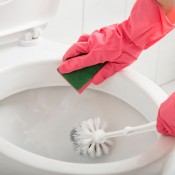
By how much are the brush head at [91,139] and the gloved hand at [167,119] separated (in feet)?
0.59

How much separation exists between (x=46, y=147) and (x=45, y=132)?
0.11ft

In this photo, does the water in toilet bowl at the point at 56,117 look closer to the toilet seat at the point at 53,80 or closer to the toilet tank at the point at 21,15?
the toilet seat at the point at 53,80

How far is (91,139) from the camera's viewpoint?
2.81ft

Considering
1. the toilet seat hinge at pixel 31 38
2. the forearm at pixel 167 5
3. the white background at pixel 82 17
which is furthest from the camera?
the white background at pixel 82 17

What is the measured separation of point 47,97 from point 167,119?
12.8 inches

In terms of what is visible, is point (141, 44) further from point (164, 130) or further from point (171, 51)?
point (171, 51)

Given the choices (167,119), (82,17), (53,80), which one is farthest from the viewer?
(82,17)

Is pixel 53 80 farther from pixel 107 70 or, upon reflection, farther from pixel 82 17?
pixel 82 17

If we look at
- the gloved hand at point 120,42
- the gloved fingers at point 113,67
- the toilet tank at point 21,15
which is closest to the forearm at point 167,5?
the gloved hand at point 120,42

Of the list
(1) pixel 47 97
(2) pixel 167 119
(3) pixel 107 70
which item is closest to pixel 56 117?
(1) pixel 47 97

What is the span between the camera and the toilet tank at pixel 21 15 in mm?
881

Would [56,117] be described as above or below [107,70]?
below

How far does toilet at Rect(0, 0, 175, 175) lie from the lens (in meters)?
0.84

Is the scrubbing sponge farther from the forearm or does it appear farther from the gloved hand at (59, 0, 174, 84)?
the forearm
